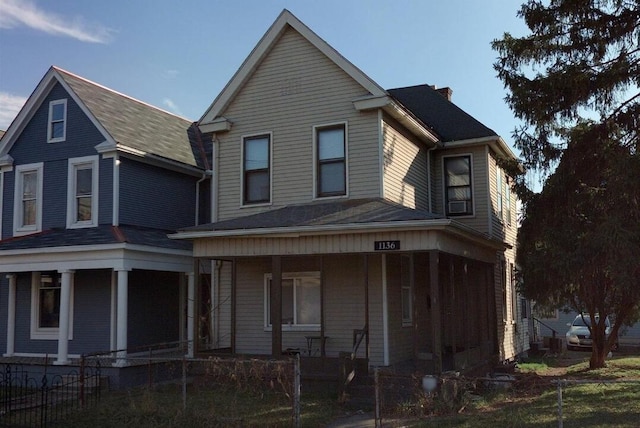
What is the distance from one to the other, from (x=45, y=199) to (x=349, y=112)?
32.7 ft

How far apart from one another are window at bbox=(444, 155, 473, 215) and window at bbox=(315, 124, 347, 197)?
4.82 metres

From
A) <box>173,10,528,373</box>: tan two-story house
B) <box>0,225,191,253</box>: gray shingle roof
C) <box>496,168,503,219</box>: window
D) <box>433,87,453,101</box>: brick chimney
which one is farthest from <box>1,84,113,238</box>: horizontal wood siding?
<box>433,87,453,101</box>: brick chimney

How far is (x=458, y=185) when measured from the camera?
2020cm

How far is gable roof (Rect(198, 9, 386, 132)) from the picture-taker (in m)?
16.6

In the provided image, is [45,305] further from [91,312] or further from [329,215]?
[329,215]

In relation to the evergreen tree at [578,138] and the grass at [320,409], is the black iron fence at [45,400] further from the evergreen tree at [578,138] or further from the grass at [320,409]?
the evergreen tree at [578,138]

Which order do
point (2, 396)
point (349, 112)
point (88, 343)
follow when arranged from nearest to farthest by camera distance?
1. point (2, 396)
2. point (349, 112)
3. point (88, 343)

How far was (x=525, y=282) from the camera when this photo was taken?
17766mm

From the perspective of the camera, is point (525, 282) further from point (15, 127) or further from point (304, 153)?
point (15, 127)

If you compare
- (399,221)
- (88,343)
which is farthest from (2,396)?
(399,221)

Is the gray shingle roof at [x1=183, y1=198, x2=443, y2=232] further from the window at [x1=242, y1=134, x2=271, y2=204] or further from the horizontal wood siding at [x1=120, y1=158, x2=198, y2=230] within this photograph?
the horizontal wood siding at [x1=120, y1=158, x2=198, y2=230]

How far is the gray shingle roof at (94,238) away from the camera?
1706cm

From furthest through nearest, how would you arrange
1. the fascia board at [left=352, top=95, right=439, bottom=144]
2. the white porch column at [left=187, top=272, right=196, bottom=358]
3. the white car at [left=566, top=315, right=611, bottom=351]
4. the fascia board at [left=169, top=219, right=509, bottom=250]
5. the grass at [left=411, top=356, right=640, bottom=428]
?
the white car at [left=566, top=315, right=611, bottom=351], the white porch column at [left=187, top=272, right=196, bottom=358], the fascia board at [left=352, top=95, right=439, bottom=144], the fascia board at [left=169, top=219, right=509, bottom=250], the grass at [left=411, top=356, right=640, bottom=428]

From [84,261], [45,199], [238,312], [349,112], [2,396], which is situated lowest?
[2,396]
